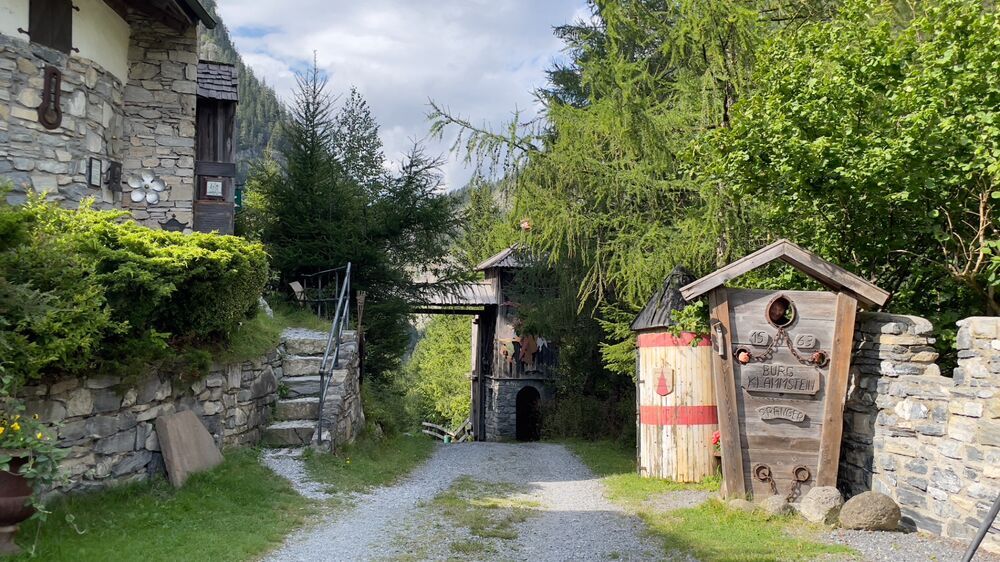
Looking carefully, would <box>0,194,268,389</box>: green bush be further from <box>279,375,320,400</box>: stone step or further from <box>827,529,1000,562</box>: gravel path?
<box>827,529,1000,562</box>: gravel path

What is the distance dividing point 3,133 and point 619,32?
26.7 feet

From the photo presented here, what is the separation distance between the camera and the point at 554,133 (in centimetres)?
1248

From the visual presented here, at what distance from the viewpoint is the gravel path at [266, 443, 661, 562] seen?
6.35m

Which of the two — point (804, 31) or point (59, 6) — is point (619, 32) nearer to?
point (804, 31)

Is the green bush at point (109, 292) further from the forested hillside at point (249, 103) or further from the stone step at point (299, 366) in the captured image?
the forested hillside at point (249, 103)

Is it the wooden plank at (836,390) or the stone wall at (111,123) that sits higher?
the stone wall at (111,123)

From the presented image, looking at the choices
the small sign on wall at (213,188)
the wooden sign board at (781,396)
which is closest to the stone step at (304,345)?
the small sign on wall at (213,188)

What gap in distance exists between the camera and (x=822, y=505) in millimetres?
7227

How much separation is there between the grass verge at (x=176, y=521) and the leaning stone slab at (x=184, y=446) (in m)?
0.12

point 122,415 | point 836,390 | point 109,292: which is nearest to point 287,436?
point 122,415

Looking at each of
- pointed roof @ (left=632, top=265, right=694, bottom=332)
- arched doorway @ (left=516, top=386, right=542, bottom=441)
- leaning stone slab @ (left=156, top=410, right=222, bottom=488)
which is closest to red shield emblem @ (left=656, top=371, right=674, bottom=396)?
pointed roof @ (left=632, top=265, right=694, bottom=332)

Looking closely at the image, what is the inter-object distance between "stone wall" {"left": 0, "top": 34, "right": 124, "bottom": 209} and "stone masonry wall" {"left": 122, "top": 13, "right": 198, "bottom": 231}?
615 mm

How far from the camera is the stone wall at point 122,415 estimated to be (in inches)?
248

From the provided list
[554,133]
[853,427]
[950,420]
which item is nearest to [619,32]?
[554,133]
